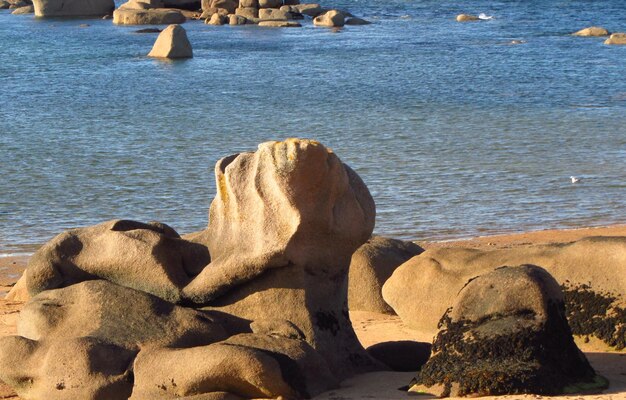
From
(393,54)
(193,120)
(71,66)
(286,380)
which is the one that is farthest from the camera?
(393,54)

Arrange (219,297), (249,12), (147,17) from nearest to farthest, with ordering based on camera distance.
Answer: (219,297)
(147,17)
(249,12)

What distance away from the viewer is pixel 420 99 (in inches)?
1096

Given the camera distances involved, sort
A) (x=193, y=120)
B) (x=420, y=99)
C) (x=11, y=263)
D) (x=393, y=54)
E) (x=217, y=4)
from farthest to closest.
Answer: (x=217, y=4), (x=393, y=54), (x=420, y=99), (x=193, y=120), (x=11, y=263)

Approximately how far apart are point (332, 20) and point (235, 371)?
44.1 meters

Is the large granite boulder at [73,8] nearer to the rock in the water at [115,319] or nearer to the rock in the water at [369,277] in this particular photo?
the rock in the water at [369,277]

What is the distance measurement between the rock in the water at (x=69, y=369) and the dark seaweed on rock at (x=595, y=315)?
324 cm

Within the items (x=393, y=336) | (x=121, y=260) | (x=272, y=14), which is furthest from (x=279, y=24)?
(x=121, y=260)

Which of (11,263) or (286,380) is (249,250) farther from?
(11,263)

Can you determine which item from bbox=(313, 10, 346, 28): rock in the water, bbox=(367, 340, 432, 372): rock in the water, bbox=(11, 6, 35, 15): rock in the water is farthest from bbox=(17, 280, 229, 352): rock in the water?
bbox=(11, 6, 35, 15): rock in the water

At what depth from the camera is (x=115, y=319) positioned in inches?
307

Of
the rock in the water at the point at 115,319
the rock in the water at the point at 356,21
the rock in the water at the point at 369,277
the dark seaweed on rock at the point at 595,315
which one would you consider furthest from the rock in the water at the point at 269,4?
the rock in the water at the point at 115,319

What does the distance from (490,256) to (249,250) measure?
2.19m

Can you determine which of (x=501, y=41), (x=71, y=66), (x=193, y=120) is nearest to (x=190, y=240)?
(x=193, y=120)

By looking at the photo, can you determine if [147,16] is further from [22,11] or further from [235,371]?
[235,371]
